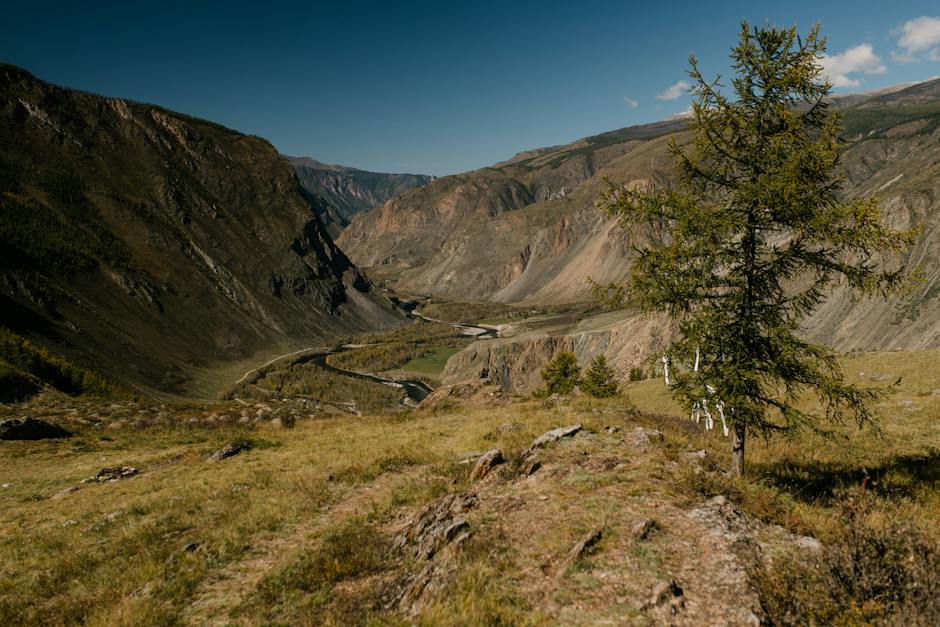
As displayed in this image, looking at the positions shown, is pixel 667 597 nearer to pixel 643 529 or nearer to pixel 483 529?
pixel 643 529

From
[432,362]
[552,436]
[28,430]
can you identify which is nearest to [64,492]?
[28,430]

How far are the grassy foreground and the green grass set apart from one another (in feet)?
355

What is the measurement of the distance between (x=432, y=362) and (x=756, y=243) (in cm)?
12739

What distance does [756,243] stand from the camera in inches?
420

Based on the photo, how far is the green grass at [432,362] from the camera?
128 metres

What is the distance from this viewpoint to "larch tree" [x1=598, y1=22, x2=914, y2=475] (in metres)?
9.93

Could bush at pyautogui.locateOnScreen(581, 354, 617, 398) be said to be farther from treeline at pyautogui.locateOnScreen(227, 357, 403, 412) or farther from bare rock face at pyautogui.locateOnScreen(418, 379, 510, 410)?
treeline at pyautogui.locateOnScreen(227, 357, 403, 412)

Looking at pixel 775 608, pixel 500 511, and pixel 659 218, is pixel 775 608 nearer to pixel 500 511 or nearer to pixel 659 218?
pixel 500 511

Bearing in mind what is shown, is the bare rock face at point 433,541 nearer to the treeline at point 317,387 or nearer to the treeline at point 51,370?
the treeline at point 51,370

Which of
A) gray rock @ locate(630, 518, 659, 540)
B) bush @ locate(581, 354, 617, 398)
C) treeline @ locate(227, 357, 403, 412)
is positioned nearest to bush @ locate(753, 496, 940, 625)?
gray rock @ locate(630, 518, 659, 540)

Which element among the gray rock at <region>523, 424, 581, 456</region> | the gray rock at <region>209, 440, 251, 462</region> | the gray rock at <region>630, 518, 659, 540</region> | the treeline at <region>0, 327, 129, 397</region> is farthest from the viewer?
the treeline at <region>0, 327, 129, 397</region>

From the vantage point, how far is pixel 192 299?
114375 millimetres

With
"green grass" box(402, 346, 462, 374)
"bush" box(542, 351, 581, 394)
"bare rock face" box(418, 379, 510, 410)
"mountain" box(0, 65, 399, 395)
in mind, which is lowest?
"green grass" box(402, 346, 462, 374)

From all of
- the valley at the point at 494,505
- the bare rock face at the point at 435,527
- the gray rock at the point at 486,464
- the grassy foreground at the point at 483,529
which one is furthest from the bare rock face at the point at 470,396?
the bare rock face at the point at 435,527
